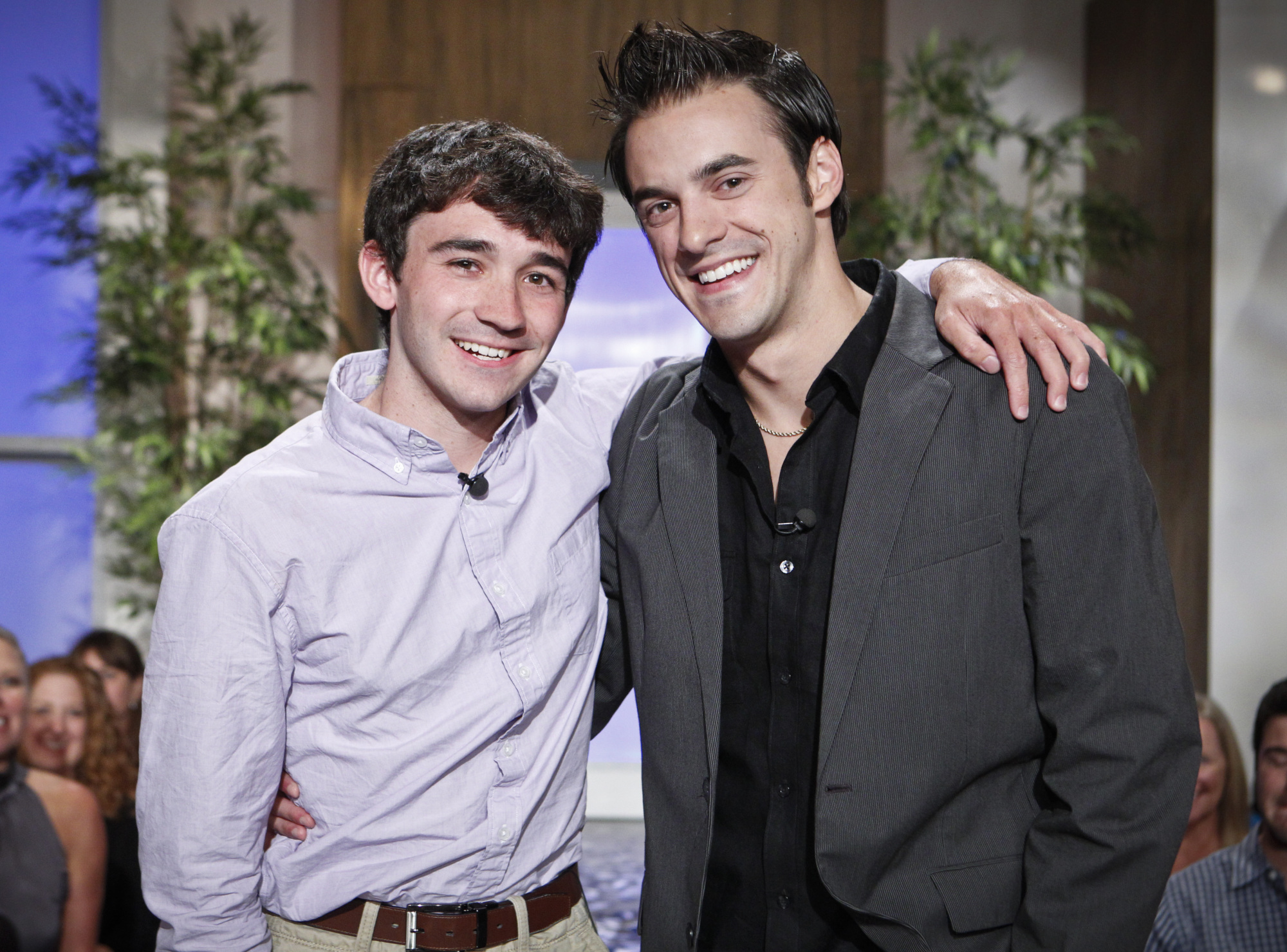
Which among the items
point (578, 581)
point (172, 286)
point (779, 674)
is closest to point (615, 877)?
point (172, 286)

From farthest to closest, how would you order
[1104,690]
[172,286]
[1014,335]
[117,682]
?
[172,286], [117,682], [1014,335], [1104,690]

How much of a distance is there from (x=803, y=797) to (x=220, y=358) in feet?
11.3

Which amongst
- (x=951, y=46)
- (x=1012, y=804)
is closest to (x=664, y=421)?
(x=1012, y=804)

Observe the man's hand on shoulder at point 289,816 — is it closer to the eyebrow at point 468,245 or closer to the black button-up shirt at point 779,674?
the black button-up shirt at point 779,674

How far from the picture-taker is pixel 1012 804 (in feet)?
4.98

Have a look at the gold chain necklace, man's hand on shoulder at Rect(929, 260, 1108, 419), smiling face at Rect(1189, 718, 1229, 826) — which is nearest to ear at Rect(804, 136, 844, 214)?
man's hand on shoulder at Rect(929, 260, 1108, 419)

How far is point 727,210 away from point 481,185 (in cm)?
36

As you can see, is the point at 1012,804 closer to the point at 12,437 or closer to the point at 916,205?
the point at 916,205

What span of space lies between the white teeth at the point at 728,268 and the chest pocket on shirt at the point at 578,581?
0.41 meters

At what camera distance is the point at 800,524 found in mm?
1605

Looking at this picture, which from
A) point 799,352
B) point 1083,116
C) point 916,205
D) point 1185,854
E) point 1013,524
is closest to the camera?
point 1013,524

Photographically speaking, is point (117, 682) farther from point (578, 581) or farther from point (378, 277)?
point (578, 581)

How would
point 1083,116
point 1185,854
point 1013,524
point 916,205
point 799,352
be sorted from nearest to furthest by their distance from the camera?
point 1013,524 < point 799,352 < point 1185,854 < point 1083,116 < point 916,205

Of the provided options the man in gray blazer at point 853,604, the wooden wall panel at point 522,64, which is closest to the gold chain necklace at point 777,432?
the man in gray blazer at point 853,604
